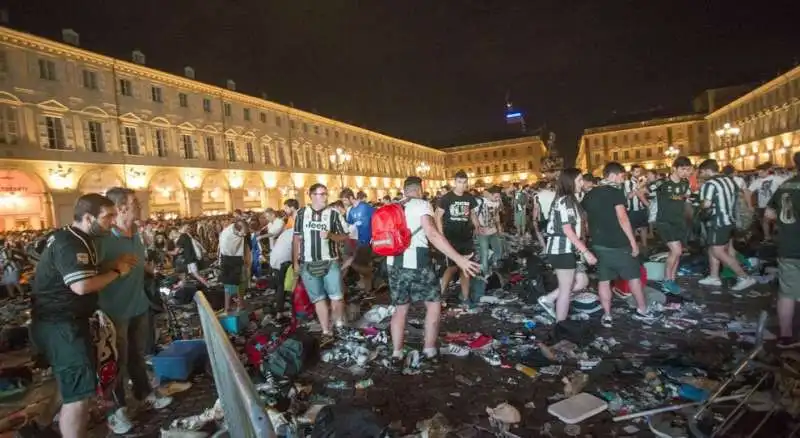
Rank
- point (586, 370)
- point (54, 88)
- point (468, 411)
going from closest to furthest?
point (468, 411), point (586, 370), point (54, 88)

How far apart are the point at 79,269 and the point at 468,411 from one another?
306 centimetres

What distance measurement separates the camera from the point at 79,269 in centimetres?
291

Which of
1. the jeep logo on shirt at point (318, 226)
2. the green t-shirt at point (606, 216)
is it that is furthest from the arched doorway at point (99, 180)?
the green t-shirt at point (606, 216)

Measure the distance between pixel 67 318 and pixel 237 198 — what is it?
1439 inches

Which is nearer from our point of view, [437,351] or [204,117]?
[437,351]

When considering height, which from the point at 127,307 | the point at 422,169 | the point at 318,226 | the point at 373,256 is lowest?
the point at 373,256

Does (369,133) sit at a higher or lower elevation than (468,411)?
higher

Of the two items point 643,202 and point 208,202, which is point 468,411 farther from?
point 208,202

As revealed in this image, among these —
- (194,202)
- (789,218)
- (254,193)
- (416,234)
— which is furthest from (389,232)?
(254,193)

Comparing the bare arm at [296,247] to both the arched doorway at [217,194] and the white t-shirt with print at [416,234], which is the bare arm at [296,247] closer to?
the white t-shirt with print at [416,234]

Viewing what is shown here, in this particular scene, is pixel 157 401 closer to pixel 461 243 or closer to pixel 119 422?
pixel 119 422

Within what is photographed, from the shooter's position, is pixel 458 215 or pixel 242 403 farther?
pixel 458 215

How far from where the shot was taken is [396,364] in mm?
4738

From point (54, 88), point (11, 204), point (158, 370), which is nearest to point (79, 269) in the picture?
point (158, 370)
